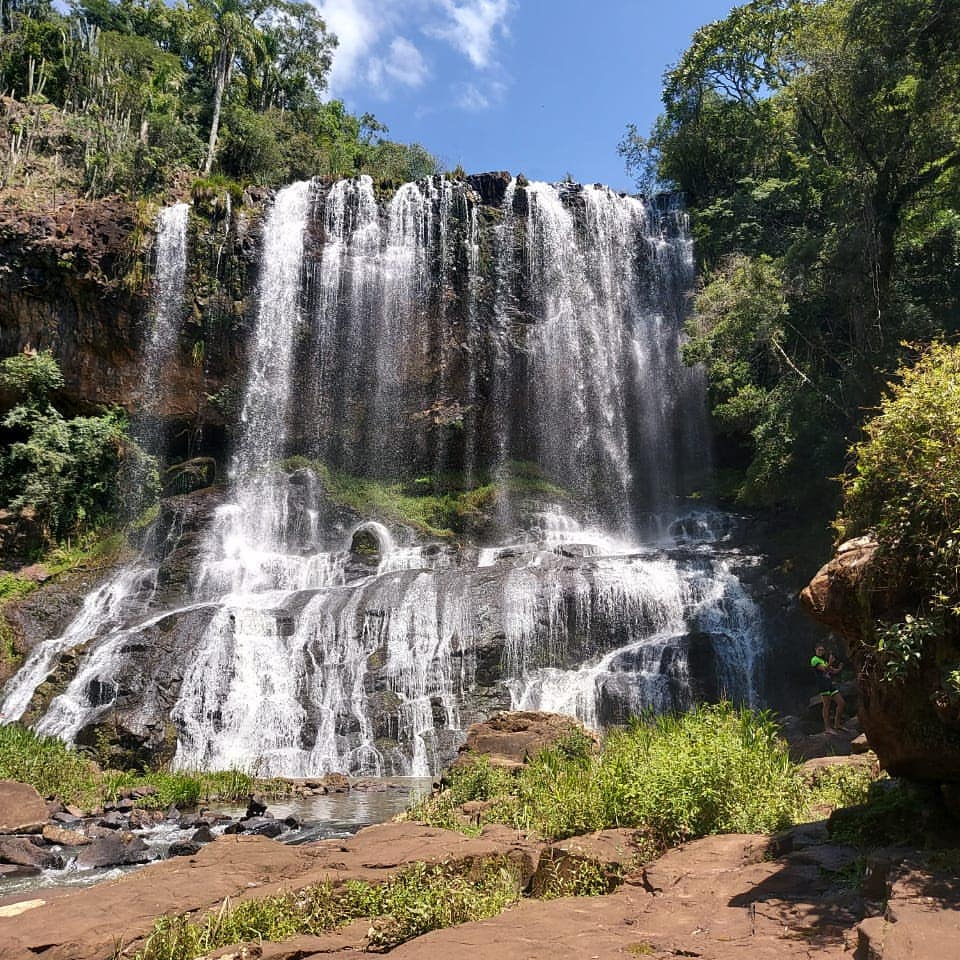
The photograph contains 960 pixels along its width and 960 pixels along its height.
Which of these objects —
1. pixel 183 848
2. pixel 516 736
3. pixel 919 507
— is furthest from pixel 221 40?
pixel 919 507

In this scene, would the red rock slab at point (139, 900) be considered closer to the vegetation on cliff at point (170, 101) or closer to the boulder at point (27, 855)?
the boulder at point (27, 855)

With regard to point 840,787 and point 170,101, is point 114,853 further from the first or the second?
point 170,101

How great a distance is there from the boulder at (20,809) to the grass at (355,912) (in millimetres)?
5566

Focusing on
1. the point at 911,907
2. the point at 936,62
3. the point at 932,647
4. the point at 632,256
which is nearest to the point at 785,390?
the point at 936,62

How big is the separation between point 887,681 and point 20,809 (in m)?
9.42

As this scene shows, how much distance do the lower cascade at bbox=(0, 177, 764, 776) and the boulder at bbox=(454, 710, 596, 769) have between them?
3945 mm

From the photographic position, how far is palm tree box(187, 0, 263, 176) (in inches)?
1368

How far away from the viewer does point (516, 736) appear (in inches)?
A: 411

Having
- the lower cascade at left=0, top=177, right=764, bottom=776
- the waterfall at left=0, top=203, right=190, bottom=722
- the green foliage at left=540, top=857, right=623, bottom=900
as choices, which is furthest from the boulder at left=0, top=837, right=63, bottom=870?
the waterfall at left=0, top=203, right=190, bottom=722

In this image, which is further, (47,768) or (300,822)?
(47,768)

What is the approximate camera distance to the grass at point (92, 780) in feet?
36.1

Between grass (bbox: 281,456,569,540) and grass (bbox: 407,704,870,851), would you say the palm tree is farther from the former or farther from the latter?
grass (bbox: 407,704,870,851)

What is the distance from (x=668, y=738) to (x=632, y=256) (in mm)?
23194

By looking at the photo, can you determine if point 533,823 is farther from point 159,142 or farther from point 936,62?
point 159,142
